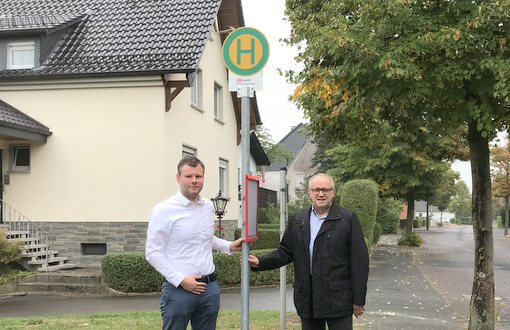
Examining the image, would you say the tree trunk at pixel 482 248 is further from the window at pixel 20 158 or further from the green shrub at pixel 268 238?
the green shrub at pixel 268 238

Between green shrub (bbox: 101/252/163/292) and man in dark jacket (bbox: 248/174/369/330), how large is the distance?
7.15m

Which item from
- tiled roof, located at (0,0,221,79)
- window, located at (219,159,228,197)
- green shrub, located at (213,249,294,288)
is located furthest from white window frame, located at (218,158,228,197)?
green shrub, located at (213,249,294,288)

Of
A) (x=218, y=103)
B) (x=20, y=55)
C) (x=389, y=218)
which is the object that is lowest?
(x=389, y=218)

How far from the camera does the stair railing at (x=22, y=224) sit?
13828mm

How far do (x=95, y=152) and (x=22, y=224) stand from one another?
8.72ft

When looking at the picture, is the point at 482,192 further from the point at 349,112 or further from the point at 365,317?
the point at 365,317

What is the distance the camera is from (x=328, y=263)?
4199 millimetres

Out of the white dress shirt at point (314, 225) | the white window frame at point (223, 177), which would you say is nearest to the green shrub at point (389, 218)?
the white window frame at point (223, 177)

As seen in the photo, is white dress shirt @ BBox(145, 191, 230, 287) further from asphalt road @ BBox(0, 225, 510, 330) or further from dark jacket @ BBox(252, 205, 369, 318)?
asphalt road @ BBox(0, 225, 510, 330)

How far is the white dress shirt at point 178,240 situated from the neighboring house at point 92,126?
9615 millimetres

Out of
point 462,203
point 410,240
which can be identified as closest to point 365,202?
point 410,240

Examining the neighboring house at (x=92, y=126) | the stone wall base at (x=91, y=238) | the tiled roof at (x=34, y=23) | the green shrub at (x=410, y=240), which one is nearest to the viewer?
the stone wall base at (x=91, y=238)

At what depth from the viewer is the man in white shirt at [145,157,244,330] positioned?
12.6 feet

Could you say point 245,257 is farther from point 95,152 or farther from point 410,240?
point 410,240
